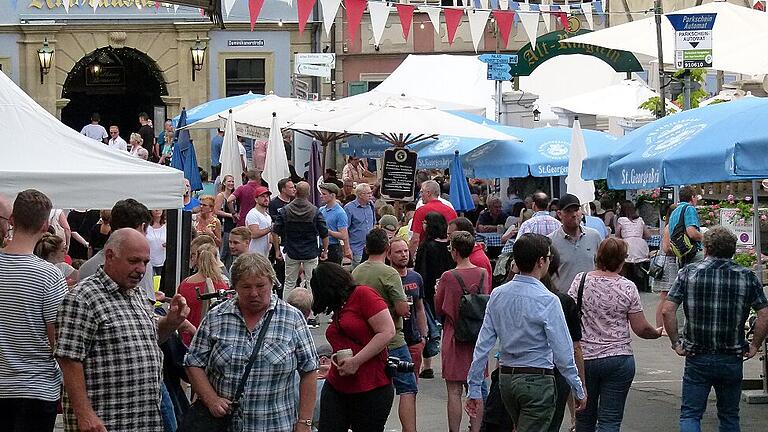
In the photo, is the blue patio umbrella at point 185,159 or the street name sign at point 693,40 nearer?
the street name sign at point 693,40

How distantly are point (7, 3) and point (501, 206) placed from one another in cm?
Answer: 1932

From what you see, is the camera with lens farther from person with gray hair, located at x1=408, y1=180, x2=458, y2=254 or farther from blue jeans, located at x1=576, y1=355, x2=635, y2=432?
person with gray hair, located at x1=408, y1=180, x2=458, y2=254

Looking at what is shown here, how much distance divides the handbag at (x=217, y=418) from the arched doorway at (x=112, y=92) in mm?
35170

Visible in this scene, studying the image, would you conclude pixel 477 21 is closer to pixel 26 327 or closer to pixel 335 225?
pixel 335 225

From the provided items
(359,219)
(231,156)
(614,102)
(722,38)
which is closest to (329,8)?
(359,219)

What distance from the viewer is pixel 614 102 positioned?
27.3m

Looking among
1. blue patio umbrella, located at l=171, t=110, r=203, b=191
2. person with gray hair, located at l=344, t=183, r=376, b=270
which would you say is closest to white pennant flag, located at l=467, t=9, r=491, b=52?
blue patio umbrella, located at l=171, t=110, r=203, b=191

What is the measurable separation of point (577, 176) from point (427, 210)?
11.3 ft

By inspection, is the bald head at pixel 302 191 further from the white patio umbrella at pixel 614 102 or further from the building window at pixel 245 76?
the building window at pixel 245 76

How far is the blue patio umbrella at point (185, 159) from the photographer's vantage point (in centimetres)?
2288

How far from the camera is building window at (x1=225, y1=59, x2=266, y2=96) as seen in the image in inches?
1563

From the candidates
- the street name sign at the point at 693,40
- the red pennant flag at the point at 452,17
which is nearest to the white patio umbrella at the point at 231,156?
the red pennant flag at the point at 452,17

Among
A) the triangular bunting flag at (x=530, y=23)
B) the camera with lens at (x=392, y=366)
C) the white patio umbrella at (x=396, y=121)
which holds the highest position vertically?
the triangular bunting flag at (x=530, y=23)

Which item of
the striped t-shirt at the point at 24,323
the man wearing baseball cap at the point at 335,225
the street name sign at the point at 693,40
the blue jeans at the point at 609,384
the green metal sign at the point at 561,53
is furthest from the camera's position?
the green metal sign at the point at 561,53
